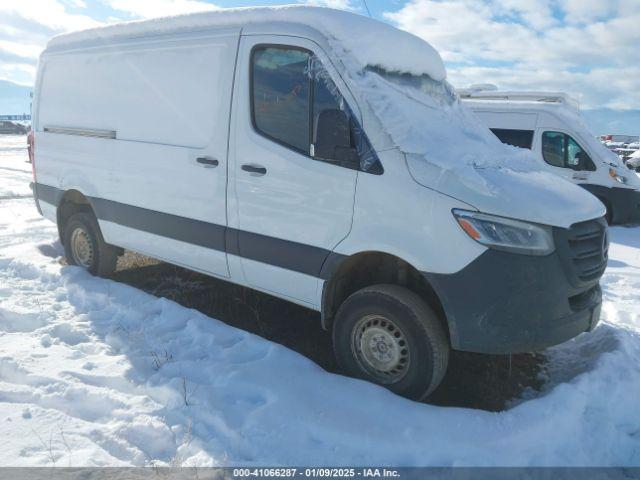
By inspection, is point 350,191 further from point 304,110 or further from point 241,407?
point 241,407

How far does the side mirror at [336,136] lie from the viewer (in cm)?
328

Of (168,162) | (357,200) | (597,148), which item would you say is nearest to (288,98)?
(357,200)

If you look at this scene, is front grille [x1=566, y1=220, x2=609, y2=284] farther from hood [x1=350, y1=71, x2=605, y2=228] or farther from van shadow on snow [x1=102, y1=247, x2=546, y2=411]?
van shadow on snow [x1=102, y1=247, x2=546, y2=411]

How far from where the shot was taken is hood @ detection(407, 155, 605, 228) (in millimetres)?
2959

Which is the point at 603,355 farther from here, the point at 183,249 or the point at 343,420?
the point at 183,249

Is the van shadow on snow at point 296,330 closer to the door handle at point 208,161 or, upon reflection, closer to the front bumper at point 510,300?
the front bumper at point 510,300

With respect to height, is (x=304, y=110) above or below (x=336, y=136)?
above

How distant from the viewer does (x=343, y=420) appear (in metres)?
3.04

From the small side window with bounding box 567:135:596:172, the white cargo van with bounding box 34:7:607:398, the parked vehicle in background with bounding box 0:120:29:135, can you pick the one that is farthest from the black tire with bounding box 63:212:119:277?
the parked vehicle in background with bounding box 0:120:29:135

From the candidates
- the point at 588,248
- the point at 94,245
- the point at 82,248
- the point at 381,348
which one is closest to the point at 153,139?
the point at 94,245

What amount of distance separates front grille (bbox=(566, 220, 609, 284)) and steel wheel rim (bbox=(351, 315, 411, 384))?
1.13m

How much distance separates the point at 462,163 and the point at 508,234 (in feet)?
1.82

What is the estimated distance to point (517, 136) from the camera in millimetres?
10633

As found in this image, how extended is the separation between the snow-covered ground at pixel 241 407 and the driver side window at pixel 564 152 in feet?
22.0
